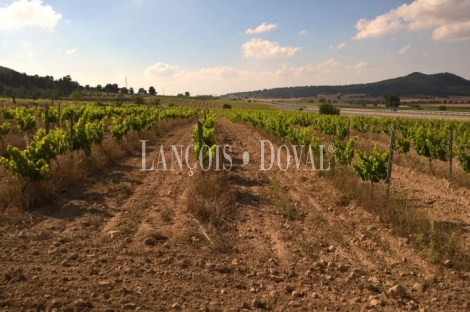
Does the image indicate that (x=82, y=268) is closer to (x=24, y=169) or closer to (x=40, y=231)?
(x=40, y=231)

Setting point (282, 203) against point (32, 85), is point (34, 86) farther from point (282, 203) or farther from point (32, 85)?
point (282, 203)

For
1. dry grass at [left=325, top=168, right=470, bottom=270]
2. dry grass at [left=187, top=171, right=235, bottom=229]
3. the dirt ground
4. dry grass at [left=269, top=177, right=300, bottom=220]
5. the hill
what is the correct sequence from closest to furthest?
the dirt ground → dry grass at [left=325, top=168, right=470, bottom=270] → dry grass at [left=187, top=171, right=235, bottom=229] → dry grass at [left=269, top=177, right=300, bottom=220] → the hill

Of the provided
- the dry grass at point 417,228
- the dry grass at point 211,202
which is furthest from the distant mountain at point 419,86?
the dry grass at point 211,202

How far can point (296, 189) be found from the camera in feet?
28.4

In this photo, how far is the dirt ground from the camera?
3.69m

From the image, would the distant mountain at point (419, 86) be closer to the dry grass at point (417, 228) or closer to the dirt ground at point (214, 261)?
the dry grass at point (417, 228)

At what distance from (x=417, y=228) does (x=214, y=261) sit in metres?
3.17

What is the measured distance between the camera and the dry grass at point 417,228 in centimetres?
470

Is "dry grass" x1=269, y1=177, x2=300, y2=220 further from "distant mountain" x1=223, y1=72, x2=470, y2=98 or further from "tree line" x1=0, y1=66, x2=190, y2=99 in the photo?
"distant mountain" x1=223, y1=72, x2=470, y2=98

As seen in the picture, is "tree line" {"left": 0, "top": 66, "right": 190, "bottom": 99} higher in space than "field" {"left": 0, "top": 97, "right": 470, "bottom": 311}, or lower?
higher

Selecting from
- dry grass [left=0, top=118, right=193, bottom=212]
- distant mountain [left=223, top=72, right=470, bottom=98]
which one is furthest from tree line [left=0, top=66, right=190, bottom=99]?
distant mountain [left=223, top=72, right=470, bottom=98]

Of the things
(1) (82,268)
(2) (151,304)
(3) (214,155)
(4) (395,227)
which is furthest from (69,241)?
(3) (214,155)

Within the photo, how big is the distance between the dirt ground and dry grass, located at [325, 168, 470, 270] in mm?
158

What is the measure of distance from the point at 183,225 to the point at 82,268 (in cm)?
196
